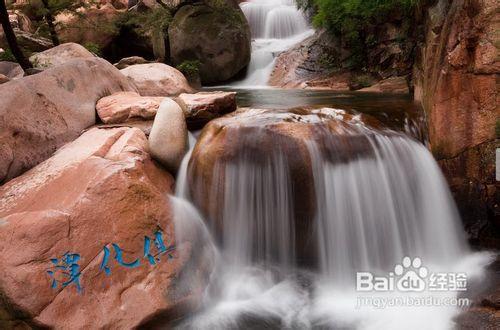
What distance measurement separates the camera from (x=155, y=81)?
8.22 m

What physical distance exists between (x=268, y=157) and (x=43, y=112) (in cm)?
275

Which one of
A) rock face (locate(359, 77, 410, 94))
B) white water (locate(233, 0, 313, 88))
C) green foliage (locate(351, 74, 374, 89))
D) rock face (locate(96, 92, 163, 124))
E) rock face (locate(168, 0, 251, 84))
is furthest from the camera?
white water (locate(233, 0, 313, 88))

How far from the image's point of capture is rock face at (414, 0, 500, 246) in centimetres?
441

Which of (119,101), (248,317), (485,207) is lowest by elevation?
(248,317)

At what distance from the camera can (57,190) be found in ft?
12.7

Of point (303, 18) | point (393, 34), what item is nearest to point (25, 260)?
point (393, 34)

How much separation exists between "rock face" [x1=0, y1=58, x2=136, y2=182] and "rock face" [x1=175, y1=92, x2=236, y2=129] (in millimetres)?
1370

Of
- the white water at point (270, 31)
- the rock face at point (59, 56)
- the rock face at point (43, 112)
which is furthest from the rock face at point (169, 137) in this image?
the white water at point (270, 31)

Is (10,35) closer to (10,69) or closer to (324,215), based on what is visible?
(10,69)

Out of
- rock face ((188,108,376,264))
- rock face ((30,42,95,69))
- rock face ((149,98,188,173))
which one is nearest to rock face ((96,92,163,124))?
rock face ((149,98,188,173))

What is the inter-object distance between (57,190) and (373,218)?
3455 mm

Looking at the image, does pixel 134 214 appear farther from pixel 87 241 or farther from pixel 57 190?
pixel 57 190

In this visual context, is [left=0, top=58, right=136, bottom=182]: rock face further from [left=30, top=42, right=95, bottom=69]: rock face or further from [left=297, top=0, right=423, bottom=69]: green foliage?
[left=297, top=0, right=423, bottom=69]: green foliage

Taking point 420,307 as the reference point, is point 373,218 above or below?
above
